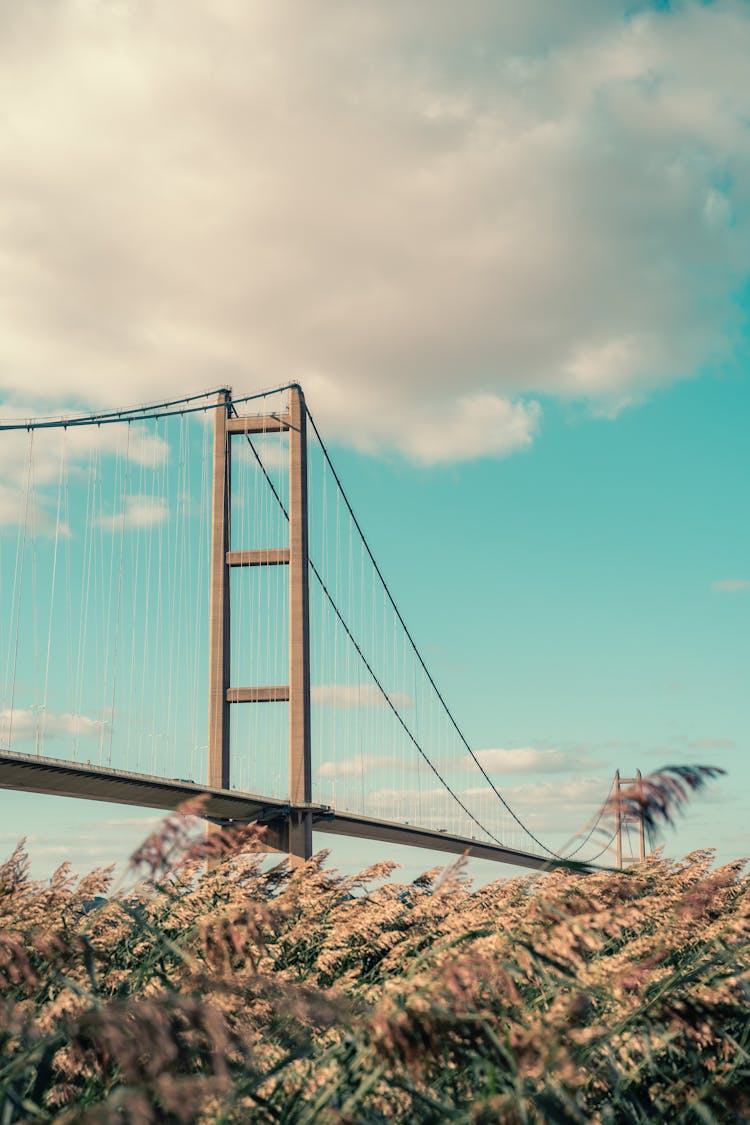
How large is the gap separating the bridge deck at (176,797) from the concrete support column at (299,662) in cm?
74

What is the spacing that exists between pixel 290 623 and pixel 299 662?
1568 millimetres

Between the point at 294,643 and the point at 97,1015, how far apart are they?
39602mm

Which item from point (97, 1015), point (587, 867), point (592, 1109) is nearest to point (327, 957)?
point (592, 1109)

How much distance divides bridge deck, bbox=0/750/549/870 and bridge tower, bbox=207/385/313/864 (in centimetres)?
115

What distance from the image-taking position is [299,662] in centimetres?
4159

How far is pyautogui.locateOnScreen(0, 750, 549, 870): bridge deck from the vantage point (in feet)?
107

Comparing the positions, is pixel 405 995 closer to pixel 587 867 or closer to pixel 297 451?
pixel 587 867

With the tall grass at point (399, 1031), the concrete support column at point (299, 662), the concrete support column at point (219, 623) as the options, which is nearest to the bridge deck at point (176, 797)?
the concrete support column at point (299, 662)

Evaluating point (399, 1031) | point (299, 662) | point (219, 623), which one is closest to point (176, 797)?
point (299, 662)

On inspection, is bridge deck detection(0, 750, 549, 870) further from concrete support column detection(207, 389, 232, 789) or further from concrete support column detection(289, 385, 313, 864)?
concrete support column detection(207, 389, 232, 789)

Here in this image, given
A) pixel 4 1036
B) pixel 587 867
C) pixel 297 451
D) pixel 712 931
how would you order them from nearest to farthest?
1. pixel 4 1036
2. pixel 587 867
3. pixel 712 931
4. pixel 297 451

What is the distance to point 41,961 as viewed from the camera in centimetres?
594

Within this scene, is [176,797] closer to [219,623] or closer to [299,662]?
[299,662]

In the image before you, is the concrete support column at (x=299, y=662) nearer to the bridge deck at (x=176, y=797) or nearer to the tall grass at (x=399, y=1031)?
the bridge deck at (x=176, y=797)
